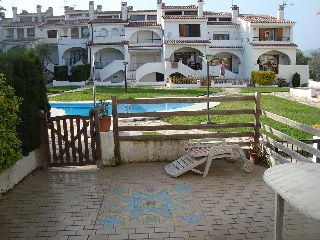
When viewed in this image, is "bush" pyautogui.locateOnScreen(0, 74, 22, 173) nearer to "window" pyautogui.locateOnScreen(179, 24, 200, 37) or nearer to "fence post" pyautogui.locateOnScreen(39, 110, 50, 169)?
"fence post" pyautogui.locateOnScreen(39, 110, 50, 169)

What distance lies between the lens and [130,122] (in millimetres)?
16625

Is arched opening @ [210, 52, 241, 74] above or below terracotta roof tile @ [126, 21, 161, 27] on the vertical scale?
below

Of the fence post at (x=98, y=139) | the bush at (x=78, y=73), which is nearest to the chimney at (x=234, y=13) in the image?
the bush at (x=78, y=73)

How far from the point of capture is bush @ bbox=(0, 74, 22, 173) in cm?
718

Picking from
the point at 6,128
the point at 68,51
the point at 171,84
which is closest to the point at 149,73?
the point at 171,84

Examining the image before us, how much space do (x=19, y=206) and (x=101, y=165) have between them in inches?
106

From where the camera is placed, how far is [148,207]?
6.98 metres

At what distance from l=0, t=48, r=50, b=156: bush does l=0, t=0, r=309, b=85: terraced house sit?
32136 millimetres

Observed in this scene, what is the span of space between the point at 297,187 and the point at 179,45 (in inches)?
→ 1621

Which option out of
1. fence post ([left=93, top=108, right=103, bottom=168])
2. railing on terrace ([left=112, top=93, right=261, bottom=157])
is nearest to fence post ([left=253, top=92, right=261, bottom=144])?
railing on terrace ([left=112, top=93, right=261, bottom=157])

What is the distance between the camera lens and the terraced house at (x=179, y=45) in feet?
143

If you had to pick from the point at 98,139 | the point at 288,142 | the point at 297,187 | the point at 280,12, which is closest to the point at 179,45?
the point at 280,12

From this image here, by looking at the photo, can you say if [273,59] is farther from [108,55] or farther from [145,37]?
[108,55]

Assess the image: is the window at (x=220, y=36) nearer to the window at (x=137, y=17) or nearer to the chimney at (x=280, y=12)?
the chimney at (x=280, y=12)
